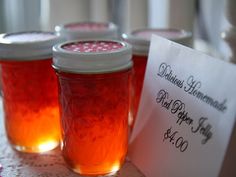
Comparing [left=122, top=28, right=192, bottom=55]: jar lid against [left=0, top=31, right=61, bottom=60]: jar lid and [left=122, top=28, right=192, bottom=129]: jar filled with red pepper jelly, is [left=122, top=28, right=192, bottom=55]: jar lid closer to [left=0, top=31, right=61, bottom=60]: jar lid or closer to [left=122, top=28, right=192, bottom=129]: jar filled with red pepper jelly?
[left=122, top=28, right=192, bottom=129]: jar filled with red pepper jelly

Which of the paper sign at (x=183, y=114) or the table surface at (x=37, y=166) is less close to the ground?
the paper sign at (x=183, y=114)

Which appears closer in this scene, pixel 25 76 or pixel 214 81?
pixel 214 81

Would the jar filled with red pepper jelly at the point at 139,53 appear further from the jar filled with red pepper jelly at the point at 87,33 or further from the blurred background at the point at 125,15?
the blurred background at the point at 125,15

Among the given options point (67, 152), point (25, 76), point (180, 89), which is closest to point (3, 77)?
point (25, 76)

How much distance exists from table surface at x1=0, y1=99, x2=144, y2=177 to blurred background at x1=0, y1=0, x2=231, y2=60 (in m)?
0.41

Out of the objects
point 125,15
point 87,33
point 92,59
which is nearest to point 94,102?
point 92,59

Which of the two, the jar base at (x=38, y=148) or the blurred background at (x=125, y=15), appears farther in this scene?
the blurred background at (x=125, y=15)

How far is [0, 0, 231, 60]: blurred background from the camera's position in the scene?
0.86m

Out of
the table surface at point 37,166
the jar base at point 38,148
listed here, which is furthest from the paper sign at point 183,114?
the jar base at point 38,148

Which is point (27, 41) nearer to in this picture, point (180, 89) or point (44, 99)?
point (44, 99)

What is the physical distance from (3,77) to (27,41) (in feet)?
0.21

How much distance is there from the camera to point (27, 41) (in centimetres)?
54

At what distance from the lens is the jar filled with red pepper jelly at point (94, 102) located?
0.46 meters

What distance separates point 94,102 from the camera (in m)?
0.48
